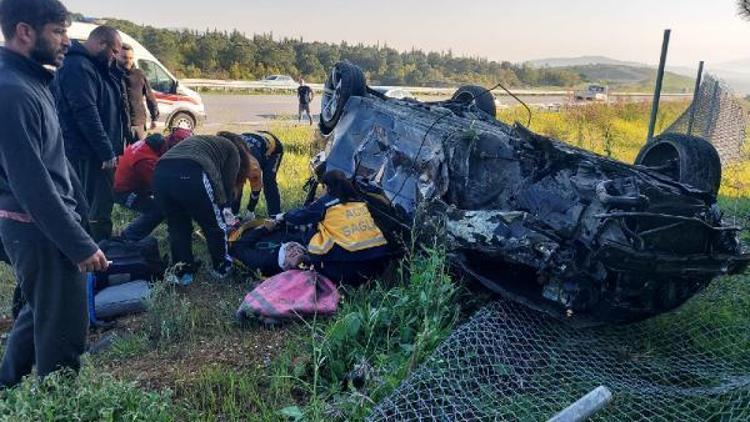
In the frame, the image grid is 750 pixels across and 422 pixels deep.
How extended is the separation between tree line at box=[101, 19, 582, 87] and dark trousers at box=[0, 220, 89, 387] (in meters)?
28.5

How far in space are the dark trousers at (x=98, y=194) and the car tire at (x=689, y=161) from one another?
4.37 m

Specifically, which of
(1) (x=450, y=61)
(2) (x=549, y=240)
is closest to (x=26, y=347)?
(2) (x=549, y=240)

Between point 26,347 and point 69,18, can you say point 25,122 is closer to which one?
point 69,18

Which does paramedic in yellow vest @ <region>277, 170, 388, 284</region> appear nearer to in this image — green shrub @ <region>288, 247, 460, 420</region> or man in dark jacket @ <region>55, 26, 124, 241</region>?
green shrub @ <region>288, 247, 460, 420</region>

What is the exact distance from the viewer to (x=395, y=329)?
3068 millimetres

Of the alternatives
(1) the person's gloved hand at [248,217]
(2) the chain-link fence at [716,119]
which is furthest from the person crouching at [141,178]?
(2) the chain-link fence at [716,119]

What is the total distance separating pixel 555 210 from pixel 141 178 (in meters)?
3.36

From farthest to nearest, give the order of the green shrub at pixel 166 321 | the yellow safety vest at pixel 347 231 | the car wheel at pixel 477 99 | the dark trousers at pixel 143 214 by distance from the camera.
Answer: the car wheel at pixel 477 99 < the dark trousers at pixel 143 214 < the yellow safety vest at pixel 347 231 < the green shrub at pixel 166 321

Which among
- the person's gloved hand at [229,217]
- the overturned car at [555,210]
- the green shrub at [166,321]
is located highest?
the overturned car at [555,210]

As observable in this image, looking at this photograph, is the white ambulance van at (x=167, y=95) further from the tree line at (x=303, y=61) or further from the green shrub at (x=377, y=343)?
the tree line at (x=303, y=61)

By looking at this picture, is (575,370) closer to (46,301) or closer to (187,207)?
(46,301)

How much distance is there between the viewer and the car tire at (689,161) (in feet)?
12.4

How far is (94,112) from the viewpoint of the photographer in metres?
4.42

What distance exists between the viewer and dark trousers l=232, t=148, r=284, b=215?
16.9 feet
